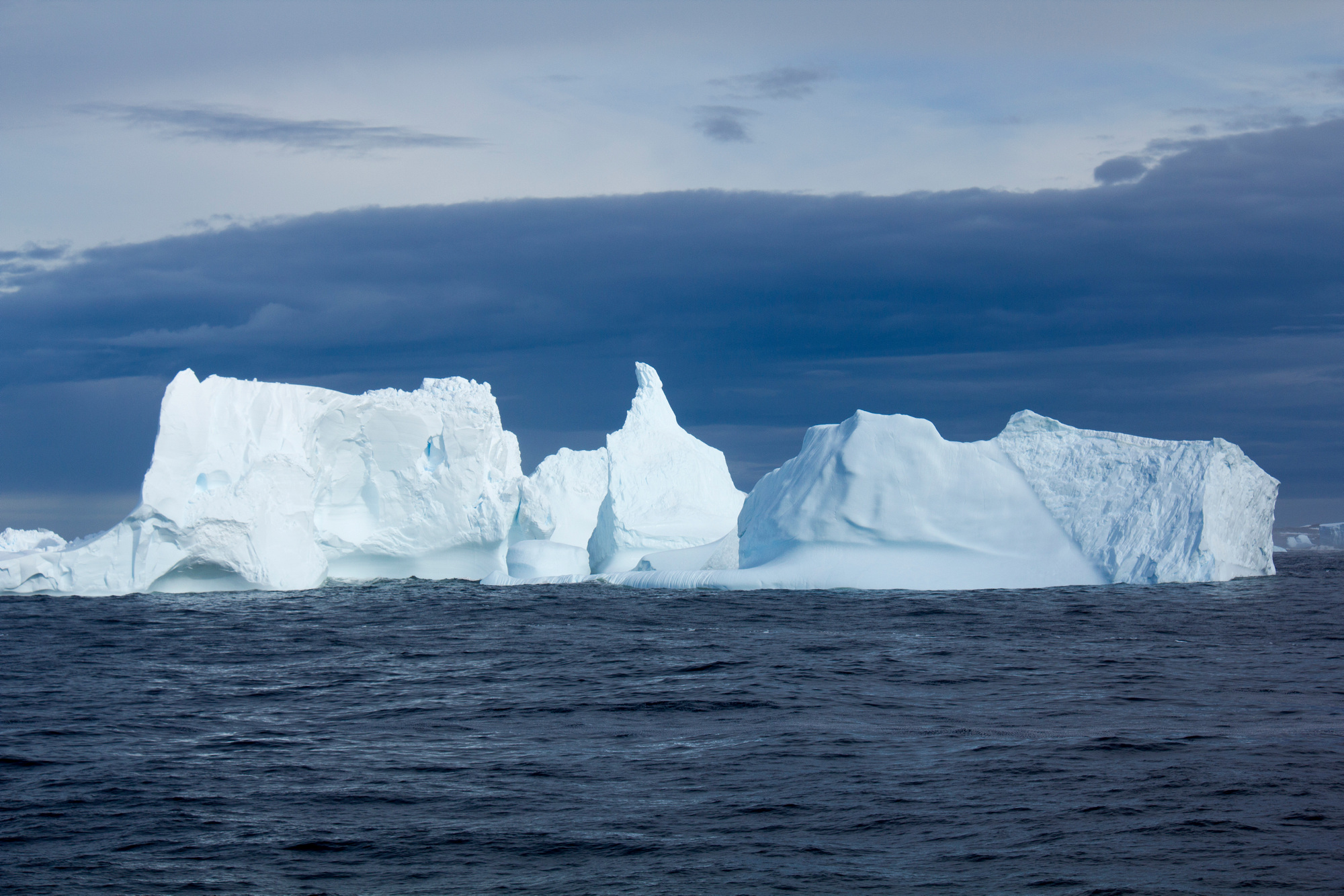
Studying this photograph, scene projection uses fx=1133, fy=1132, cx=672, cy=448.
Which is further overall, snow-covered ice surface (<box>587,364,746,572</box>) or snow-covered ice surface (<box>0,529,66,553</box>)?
snow-covered ice surface (<box>0,529,66,553</box>)

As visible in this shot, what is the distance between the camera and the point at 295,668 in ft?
46.3

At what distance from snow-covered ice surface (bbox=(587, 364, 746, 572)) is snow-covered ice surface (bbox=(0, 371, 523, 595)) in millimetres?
3119

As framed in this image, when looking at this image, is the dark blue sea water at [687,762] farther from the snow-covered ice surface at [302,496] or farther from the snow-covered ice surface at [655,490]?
the snow-covered ice surface at [655,490]

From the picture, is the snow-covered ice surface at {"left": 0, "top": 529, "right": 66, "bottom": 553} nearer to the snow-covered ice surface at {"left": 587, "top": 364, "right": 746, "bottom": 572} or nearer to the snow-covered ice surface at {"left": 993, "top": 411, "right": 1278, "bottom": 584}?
the snow-covered ice surface at {"left": 587, "top": 364, "right": 746, "bottom": 572}

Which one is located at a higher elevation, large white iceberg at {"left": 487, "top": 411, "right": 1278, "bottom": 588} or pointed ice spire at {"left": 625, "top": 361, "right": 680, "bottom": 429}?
pointed ice spire at {"left": 625, "top": 361, "right": 680, "bottom": 429}

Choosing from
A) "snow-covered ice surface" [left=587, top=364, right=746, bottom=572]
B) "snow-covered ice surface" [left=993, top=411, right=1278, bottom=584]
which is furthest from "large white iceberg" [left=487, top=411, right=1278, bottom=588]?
"snow-covered ice surface" [left=587, top=364, right=746, bottom=572]

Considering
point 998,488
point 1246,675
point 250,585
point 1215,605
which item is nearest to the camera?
point 1246,675

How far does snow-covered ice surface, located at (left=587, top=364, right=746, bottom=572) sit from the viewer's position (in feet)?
104

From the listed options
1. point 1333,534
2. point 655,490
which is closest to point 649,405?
point 655,490

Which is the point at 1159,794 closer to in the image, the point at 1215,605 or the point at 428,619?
the point at 1215,605

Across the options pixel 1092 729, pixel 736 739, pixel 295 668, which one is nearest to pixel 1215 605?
pixel 1092 729

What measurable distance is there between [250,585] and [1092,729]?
2225cm

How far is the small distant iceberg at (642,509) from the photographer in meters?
23.2

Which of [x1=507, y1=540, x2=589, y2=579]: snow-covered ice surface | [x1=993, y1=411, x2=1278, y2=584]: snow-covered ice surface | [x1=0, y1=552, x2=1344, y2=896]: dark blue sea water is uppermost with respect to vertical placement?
[x1=993, y1=411, x2=1278, y2=584]: snow-covered ice surface
